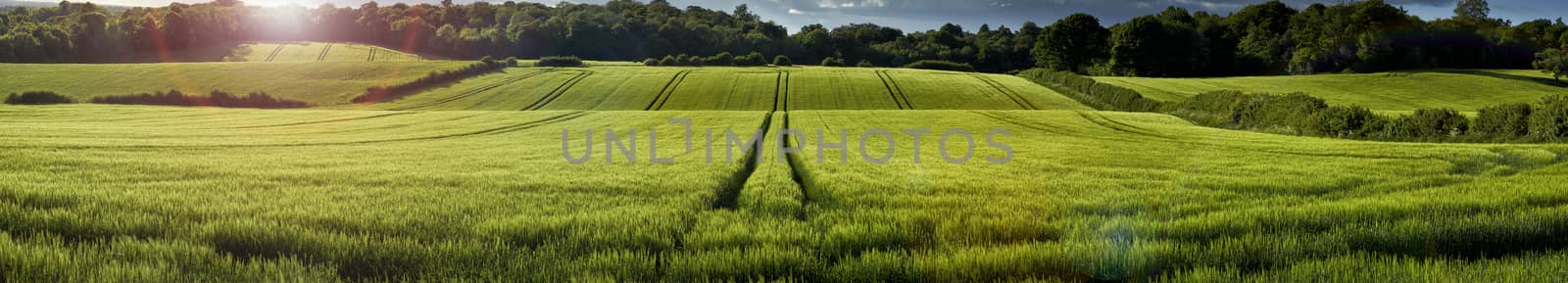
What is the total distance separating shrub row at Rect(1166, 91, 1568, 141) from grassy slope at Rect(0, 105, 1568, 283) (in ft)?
41.2

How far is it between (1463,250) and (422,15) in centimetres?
13323

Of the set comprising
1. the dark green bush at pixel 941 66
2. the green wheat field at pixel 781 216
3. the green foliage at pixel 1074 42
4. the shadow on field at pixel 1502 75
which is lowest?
the green wheat field at pixel 781 216

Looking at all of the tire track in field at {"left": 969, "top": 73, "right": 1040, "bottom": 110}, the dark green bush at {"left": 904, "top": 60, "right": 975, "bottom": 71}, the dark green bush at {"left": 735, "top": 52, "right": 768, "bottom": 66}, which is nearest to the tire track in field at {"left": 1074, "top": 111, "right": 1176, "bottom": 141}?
the tire track in field at {"left": 969, "top": 73, "right": 1040, "bottom": 110}

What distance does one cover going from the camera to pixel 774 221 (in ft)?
19.5

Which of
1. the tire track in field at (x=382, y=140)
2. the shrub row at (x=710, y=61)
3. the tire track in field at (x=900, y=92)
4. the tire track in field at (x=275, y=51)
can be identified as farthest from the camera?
the shrub row at (x=710, y=61)

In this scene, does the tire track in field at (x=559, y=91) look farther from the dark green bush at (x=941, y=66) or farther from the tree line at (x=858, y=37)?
the dark green bush at (x=941, y=66)

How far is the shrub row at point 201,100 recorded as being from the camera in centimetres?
4575

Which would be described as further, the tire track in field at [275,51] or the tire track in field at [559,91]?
the tire track in field at [275,51]

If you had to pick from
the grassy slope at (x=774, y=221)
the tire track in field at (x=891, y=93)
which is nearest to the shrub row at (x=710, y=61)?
the tire track in field at (x=891, y=93)

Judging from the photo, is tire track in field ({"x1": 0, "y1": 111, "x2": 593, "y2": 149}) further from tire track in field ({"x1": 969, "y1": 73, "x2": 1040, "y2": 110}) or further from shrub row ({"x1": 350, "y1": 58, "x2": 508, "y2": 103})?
tire track in field ({"x1": 969, "y1": 73, "x2": 1040, "y2": 110})

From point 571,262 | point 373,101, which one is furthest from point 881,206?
point 373,101

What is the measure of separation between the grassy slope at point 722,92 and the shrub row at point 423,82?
5.32ft

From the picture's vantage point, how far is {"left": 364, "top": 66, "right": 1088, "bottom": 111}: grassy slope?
51.8 meters

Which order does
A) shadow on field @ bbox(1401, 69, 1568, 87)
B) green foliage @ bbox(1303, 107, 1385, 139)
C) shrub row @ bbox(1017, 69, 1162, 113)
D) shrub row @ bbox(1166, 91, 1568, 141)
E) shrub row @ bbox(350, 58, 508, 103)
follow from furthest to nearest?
shadow on field @ bbox(1401, 69, 1568, 87) < shrub row @ bbox(350, 58, 508, 103) < shrub row @ bbox(1017, 69, 1162, 113) < green foliage @ bbox(1303, 107, 1385, 139) < shrub row @ bbox(1166, 91, 1568, 141)
